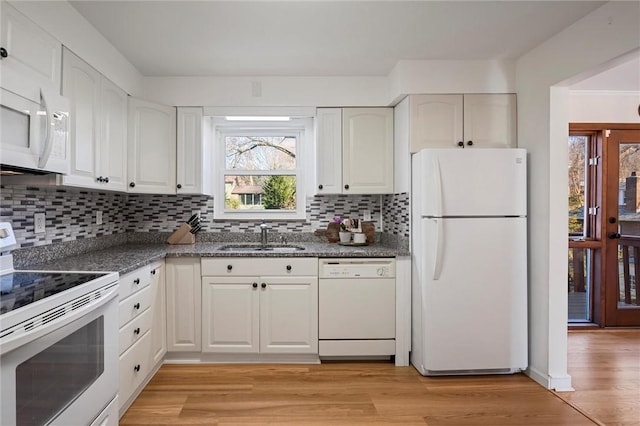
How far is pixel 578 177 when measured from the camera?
11.7 feet

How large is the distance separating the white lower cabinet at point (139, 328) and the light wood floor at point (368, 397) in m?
0.12

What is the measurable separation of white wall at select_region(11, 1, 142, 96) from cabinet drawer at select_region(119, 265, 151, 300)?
1288 millimetres

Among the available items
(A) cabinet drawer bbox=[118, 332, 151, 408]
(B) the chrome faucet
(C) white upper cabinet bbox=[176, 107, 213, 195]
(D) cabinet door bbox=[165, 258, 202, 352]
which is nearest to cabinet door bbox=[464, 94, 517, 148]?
(B) the chrome faucet

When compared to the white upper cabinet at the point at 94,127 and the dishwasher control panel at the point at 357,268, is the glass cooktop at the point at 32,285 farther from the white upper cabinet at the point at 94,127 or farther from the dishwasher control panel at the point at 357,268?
the dishwasher control panel at the point at 357,268

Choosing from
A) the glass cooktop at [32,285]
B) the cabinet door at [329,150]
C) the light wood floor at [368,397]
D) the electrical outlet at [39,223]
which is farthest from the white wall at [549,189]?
the electrical outlet at [39,223]

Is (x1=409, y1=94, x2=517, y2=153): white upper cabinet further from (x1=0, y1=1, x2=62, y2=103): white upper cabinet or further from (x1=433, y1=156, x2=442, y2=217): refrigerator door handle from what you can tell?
(x1=0, y1=1, x2=62, y2=103): white upper cabinet

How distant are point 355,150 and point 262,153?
941 millimetres

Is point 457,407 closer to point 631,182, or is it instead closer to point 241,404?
point 241,404

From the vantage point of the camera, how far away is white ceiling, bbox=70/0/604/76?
1964 millimetres

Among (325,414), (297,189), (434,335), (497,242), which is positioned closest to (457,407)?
(434,335)

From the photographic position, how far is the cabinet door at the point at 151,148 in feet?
8.88

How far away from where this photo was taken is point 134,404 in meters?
2.16

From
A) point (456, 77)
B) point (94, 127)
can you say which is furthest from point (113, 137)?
point (456, 77)

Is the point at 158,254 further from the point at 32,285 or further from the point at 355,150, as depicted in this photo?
the point at 355,150
